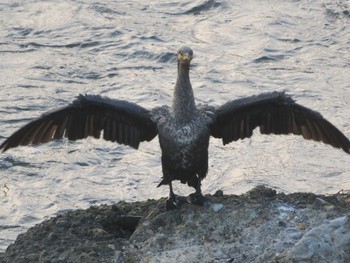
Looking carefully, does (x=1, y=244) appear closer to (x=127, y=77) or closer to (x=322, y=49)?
(x=127, y=77)

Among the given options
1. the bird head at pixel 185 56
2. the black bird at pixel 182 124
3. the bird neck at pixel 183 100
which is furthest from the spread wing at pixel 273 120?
the bird head at pixel 185 56

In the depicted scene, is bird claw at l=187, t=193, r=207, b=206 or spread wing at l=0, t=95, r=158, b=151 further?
spread wing at l=0, t=95, r=158, b=151

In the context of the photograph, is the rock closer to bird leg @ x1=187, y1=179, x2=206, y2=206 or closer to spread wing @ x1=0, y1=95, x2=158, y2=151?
bird leg @ x1=187, y1=179, x2=206, y2=206

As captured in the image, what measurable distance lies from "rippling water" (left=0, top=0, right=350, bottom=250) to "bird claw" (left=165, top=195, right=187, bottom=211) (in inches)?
90.0

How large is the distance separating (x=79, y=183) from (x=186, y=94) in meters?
2.94

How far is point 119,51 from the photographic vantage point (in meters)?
13.2

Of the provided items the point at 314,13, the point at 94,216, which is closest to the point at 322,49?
the point at 314,13

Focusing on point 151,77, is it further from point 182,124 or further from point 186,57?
point 182,124

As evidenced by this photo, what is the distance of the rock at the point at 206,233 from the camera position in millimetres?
6523

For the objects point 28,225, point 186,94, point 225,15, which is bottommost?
point 28,225

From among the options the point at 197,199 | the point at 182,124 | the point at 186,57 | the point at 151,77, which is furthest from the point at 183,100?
the point at 151,77

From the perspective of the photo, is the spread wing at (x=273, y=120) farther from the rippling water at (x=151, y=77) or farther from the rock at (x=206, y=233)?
the rippling water at (x=151, y=77)

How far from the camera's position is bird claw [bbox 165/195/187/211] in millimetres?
7535

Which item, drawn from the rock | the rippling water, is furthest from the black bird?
the rippling water
